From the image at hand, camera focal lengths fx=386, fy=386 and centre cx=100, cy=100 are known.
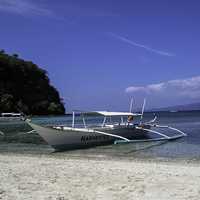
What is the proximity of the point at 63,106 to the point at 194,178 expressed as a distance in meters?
114

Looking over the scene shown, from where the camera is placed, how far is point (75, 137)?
22.1 m

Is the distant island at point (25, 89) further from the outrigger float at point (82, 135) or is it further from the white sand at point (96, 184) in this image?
the white sand at point (96, 184)

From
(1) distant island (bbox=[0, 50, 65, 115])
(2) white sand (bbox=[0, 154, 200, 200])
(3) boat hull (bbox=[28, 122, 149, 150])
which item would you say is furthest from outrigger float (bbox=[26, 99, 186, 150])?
(1) distant island (bbox=[0, 50, 65, 115])

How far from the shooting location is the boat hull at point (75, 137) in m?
20.5

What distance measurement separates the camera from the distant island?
9788cm

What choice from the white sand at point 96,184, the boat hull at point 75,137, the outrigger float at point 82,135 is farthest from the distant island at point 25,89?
the white sand at point 96,184

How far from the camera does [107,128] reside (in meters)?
25.8

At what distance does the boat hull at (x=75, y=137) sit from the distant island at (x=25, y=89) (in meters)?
71.8

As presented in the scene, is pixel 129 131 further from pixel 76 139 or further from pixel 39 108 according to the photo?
pixel 39 108

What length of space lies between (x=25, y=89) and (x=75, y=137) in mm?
84189

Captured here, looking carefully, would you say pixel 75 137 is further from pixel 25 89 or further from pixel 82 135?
pixel 25 89

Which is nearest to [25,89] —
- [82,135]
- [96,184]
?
[82,135]

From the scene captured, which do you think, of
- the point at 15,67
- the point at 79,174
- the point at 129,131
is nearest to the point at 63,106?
the point at 15,67

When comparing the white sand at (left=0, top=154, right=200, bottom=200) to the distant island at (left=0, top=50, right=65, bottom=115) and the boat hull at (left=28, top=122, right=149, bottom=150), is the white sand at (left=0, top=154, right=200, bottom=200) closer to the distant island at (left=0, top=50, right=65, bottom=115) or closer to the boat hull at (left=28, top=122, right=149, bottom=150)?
the boat hull at (left=28, top=122, right=149, bottom=150)
